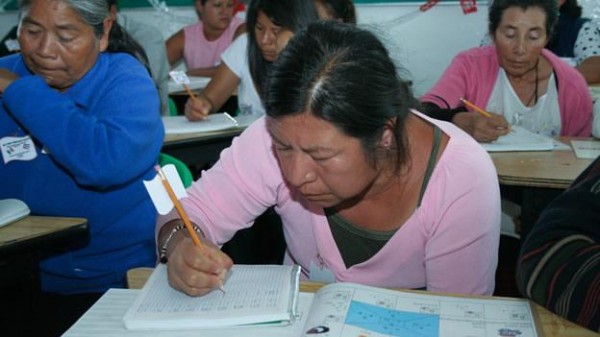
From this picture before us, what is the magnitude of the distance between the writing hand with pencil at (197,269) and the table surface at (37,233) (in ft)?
1.28

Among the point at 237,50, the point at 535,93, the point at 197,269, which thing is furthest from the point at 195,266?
the point at 237,50

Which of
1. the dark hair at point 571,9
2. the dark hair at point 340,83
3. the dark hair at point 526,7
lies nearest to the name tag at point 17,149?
the dark hair at point 340,83

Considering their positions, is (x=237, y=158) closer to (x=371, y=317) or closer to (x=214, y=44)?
(x=371, y=317)

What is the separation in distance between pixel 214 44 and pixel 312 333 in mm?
4439

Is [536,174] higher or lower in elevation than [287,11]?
lower

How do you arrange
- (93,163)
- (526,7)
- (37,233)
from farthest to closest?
1. (526,7)
2. (93,163)
3. (37,233)

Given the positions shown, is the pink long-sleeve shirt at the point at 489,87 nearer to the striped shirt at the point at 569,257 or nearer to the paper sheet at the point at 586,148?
the paper sheet at the point at 586,148

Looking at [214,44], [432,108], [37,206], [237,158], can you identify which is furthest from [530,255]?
[214,44]

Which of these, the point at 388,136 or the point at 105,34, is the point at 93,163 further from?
the point at 388,136

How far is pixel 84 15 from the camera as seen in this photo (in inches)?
67.3

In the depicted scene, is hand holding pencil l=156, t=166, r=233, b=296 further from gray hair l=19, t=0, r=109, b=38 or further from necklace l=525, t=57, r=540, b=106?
necklace l=525, t=57, r=540, b=106

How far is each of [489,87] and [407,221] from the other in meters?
1.58

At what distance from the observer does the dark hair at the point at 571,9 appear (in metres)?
4.53

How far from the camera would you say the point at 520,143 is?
2.30 meters
